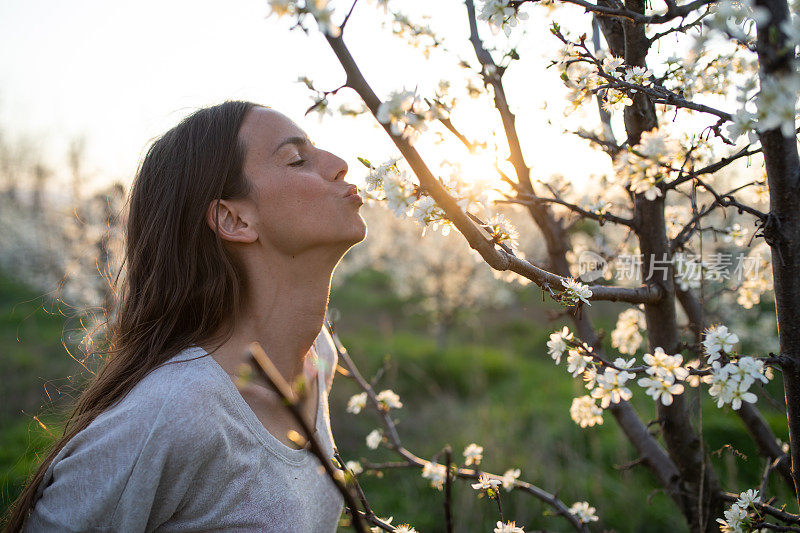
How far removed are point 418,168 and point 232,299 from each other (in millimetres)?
1084

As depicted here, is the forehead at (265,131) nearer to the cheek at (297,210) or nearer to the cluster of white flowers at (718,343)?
the cheek at (297,210)

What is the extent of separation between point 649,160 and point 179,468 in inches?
54.8

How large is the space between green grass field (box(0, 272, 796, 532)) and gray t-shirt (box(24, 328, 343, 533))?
0.56m

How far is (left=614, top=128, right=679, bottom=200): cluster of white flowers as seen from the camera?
114 cm

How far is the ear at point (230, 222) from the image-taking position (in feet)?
6.06

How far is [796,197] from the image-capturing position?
1.12m

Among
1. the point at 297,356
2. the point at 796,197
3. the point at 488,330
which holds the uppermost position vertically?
the point at 796,197

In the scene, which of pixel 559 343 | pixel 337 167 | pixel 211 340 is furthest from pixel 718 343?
pixel 211 340

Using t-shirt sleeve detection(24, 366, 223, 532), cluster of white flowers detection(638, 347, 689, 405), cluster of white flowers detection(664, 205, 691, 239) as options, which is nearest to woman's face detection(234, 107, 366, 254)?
t-shirt sleeve detection(24, 366, 223, 532)

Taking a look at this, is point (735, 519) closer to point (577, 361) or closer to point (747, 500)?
point (747, 500)

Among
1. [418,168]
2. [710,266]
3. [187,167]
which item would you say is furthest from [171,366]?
[710,266]

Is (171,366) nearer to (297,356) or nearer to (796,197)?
(297,356)

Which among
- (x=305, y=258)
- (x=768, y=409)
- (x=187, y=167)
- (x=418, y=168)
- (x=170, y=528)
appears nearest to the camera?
(x=418, y=168)

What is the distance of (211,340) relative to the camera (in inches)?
71.9
